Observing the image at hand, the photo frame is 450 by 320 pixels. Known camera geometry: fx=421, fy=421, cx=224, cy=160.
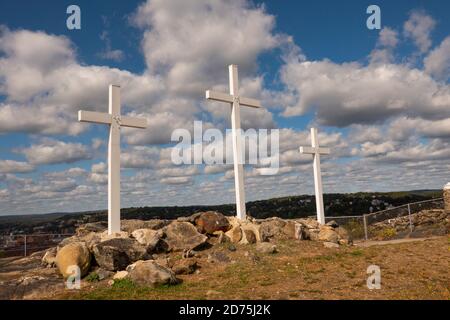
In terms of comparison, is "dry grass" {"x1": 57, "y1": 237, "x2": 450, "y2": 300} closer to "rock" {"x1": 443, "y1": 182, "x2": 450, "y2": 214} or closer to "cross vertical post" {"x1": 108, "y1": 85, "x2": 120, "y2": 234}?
"cross vertical post" {"x1": 108, "y1": 85, "x2": 120, "y2": 234}

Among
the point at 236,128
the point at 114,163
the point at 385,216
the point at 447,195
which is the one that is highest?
the point at 236,128

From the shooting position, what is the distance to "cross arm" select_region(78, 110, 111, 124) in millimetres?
12609

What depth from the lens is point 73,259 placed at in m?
10.0

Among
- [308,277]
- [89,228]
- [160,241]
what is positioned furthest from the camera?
[89,228]

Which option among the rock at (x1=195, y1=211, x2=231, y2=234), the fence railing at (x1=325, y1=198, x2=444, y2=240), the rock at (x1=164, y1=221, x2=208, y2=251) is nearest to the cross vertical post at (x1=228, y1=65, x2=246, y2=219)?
the rock at (x1=195, y1=211, x2=231, y2=234)

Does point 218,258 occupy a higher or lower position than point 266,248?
lower

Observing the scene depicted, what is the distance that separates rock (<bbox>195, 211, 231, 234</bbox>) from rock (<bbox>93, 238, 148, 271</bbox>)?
8.70ft

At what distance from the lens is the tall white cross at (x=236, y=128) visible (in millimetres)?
15088

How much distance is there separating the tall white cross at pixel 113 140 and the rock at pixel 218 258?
332 cm

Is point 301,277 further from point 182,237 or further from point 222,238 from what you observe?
point 182,237

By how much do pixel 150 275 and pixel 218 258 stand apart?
276 centimetres

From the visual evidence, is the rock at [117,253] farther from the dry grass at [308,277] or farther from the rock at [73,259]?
the dry grass at [308,277]

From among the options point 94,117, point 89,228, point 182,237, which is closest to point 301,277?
point 182,237

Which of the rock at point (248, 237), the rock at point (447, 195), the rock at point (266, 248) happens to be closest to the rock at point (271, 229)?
the rock at point (248, 237)
